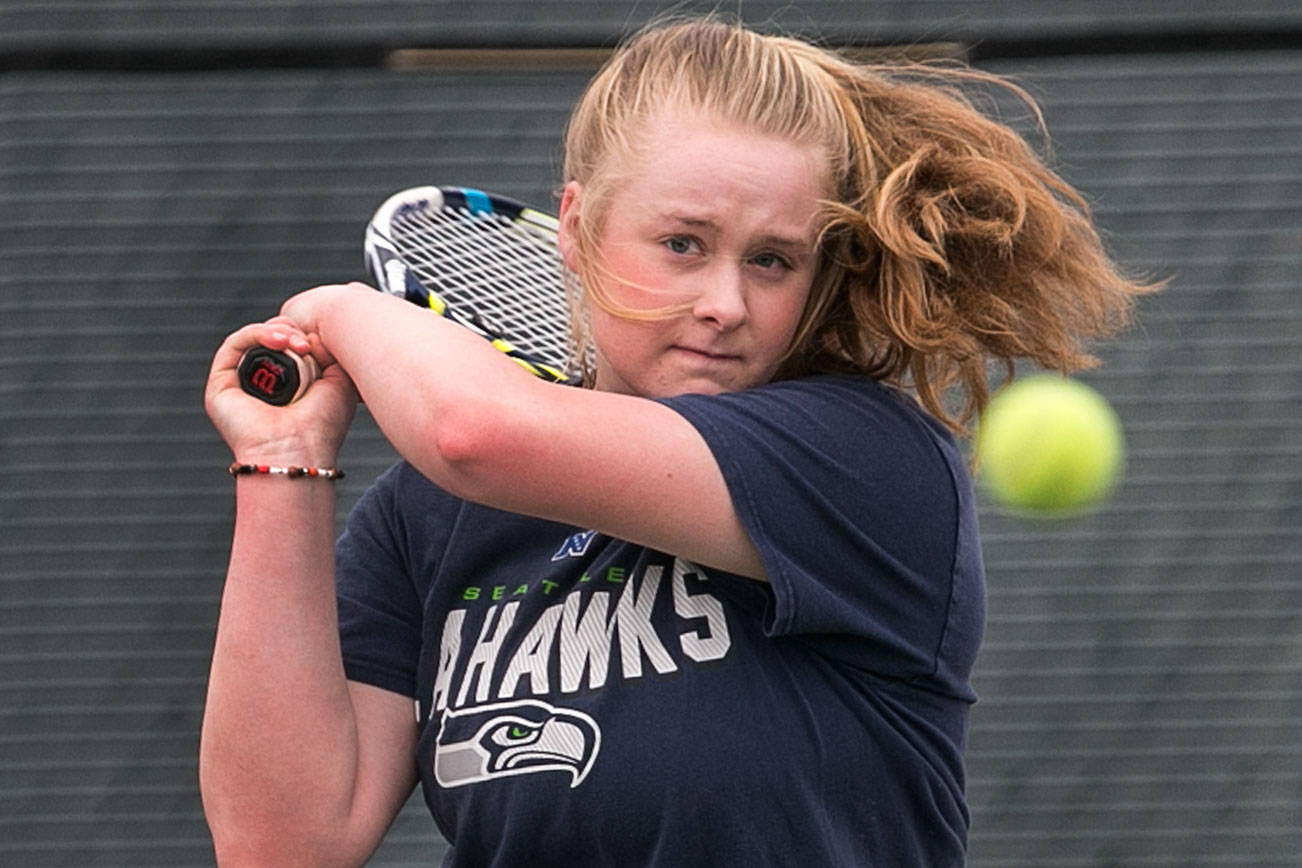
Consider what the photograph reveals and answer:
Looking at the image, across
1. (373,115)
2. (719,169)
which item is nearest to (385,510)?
(719,169)

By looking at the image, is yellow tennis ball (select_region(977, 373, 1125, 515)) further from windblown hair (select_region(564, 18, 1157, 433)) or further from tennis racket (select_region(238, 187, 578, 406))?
windblown hair (select_region(564, 18, 1157, 433))

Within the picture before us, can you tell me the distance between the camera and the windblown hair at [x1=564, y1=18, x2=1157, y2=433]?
1.50m

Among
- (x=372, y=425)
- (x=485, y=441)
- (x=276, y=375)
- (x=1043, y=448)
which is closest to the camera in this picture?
(x=485, y=441)

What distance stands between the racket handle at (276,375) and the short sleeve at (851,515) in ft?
1.21

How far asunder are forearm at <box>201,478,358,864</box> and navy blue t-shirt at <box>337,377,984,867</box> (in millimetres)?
100

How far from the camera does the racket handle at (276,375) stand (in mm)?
1587

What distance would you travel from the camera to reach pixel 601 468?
1344 millimetres

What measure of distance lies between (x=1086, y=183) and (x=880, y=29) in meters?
0.48

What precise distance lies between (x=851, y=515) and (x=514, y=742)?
33cm

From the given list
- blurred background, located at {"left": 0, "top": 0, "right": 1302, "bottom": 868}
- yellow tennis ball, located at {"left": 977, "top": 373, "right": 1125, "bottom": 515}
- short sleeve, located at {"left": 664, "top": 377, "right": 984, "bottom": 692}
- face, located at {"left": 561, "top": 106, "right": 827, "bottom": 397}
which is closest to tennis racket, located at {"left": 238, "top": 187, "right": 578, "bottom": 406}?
face, located at {"left": 561, "top": 106, "right": 827, "bottom": 397}

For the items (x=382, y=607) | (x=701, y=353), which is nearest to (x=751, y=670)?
(x=701, y=353)

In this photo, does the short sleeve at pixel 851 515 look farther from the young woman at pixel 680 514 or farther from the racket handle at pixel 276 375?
the racket handle at pixel 276 375

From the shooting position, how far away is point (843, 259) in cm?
154

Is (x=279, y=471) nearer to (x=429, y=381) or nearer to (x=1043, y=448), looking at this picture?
(x=429, y=381)
